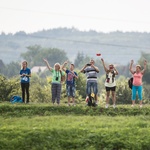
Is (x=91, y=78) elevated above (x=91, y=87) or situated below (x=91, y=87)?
above

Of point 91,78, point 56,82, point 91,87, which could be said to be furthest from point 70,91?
point 91,78

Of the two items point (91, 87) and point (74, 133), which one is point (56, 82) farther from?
point (74, 133)

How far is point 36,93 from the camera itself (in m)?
55.1

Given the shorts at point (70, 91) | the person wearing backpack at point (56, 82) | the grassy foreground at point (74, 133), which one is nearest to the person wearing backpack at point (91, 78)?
the shorts at point (70, 91)

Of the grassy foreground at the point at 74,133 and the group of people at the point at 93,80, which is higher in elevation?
the group of people at the point at 93,80

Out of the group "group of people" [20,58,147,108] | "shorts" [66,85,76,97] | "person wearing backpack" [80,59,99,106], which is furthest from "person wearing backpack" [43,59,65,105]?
"person wearing backpack" [80,59,99,106]

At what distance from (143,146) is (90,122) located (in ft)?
8.96

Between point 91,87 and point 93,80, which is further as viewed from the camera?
point 91,87

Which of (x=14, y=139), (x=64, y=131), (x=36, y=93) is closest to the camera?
(x=14, y=139)

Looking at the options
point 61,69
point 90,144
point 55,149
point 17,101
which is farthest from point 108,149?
point 17,101

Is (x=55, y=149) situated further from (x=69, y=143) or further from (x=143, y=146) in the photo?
(x=143, y=146)

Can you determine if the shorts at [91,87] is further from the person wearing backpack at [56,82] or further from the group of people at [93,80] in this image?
the person wearing backpack at [56,82]

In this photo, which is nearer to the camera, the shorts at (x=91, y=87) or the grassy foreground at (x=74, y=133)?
the grassy foreground at (x=74, y=133)

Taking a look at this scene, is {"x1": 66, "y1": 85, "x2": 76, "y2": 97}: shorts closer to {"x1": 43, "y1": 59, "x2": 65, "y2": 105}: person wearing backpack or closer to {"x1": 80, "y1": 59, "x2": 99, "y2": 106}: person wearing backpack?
{"x1": 43, "y1": 59, "x2": 65, "y2": 105}: person wearing backpack
